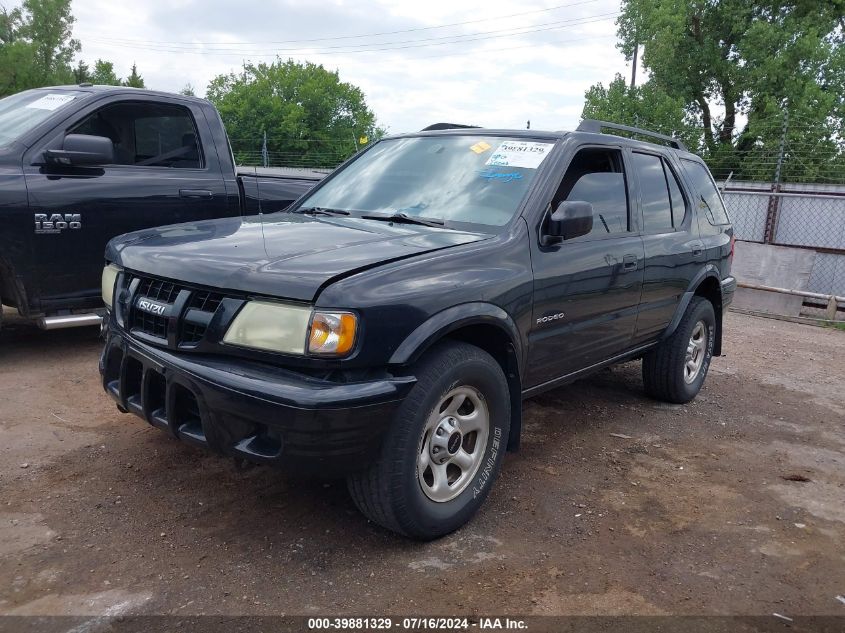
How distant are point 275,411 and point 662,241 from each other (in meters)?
3.06

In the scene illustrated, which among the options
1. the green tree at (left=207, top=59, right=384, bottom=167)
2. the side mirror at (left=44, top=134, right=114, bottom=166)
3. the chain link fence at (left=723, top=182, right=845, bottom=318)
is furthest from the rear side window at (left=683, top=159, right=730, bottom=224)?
the green tree at (left=207, top=59, right=384, bottom=167)

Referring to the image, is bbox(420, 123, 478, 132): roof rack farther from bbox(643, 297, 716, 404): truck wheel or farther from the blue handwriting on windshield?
bbox(643, 297, 716, 404): truck wheel

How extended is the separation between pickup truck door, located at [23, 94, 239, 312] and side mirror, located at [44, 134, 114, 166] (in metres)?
0.14

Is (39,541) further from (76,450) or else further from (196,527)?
(76,450)

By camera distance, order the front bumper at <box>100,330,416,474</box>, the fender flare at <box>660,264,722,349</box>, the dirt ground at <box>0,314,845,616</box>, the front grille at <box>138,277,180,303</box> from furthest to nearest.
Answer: the fender flare at <box>660,264,722,349</box> < the front grille at <box>138,277,180,303</box> < the dirt ground at <box>0,314,845,616</box> < the front bumper at <box>100,330,416,474</box>

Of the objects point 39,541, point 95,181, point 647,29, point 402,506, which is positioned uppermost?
point 647,29

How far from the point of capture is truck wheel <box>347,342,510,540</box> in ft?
9.12

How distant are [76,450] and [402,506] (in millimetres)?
2050

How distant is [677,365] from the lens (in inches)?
202

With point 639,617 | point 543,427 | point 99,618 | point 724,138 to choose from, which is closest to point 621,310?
point 543,427

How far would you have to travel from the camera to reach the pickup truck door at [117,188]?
4.98 m

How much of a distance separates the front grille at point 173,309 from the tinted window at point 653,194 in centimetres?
285

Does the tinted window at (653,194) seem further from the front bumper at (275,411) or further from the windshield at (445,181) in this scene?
the front bumper at (275,411)

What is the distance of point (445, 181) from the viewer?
3844 mm
